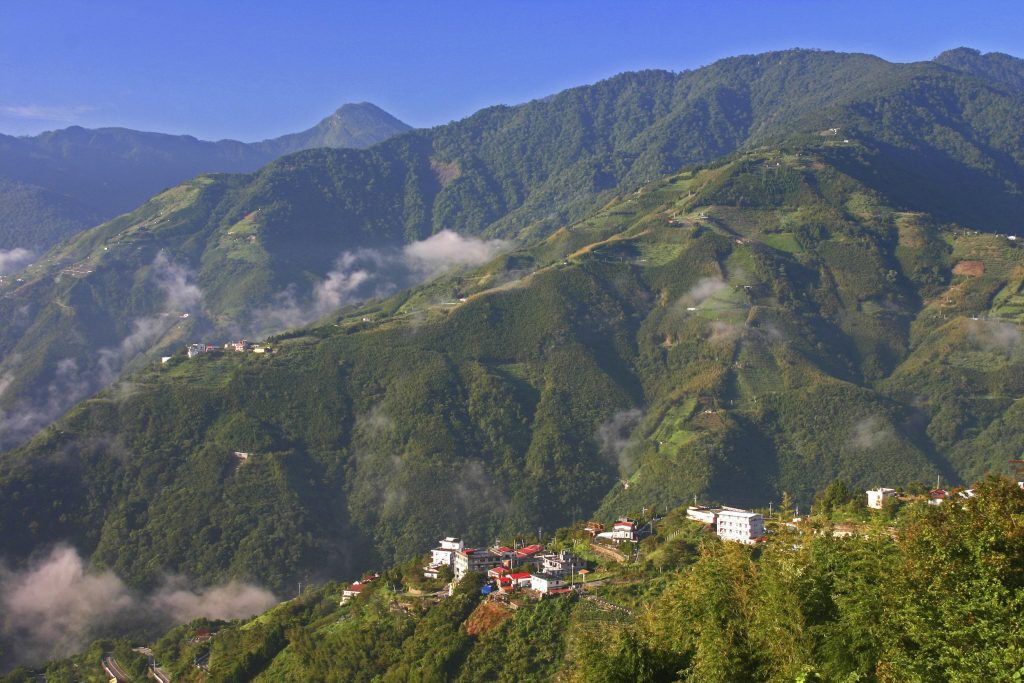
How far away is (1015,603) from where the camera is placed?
2148 cm

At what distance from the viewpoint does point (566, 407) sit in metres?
126

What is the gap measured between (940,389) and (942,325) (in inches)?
590

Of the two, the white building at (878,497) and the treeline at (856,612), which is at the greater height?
the treeline at (856,612)

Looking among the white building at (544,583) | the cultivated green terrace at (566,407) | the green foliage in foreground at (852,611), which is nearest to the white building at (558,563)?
the white building at (544,583)

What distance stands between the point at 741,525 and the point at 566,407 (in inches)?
2564

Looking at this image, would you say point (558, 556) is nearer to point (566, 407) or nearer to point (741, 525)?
point (741, 525)

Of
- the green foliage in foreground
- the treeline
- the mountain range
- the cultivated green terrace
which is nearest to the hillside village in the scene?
the green foliage in foreground

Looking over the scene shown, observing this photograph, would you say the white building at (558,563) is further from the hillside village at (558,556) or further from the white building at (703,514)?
the white building at (703,514)

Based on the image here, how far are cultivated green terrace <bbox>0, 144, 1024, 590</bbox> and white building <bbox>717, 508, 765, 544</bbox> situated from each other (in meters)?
35.9

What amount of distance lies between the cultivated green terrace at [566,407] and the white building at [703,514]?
2981cm

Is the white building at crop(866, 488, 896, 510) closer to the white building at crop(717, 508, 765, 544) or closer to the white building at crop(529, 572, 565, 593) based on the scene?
the white building at crop(717, 508, 765, 544)

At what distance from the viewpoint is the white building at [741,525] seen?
60.7m

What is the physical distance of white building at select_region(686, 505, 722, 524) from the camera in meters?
64.8

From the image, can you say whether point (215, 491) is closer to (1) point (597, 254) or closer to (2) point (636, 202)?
(1) point (597, 254)
